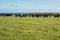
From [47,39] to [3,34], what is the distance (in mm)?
3952

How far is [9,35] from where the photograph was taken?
48.9 ft

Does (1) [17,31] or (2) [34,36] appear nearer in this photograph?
(2) [34,36]

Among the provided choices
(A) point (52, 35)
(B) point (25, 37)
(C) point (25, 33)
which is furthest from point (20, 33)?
(A) point (52, 35)

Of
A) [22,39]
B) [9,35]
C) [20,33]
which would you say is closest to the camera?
[22,39]

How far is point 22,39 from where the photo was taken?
13914 millimetres

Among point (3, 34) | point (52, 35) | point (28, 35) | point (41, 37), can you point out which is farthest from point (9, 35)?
point (52, 35)

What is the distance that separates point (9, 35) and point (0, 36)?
764 mm

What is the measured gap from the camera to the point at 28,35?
15.1 meters

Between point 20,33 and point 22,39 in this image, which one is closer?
point 22,39

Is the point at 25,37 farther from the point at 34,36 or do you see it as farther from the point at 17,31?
the point at 17,31

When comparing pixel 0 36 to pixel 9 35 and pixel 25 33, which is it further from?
pixel 25 33

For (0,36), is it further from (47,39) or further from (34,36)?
(47,39)

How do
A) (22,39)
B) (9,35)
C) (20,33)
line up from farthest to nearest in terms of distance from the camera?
(20,33)
(9,35)
(22,39)

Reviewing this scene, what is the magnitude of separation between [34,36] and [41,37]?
0.60m
